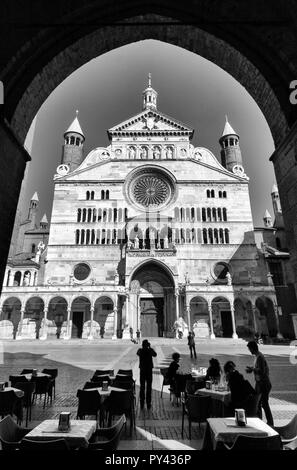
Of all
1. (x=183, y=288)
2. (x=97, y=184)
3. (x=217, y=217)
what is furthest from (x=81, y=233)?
(x=217, y=217)

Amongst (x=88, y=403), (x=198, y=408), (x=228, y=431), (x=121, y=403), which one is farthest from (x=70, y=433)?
(x=198, y=408)

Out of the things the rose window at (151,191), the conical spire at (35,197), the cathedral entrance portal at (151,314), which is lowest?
the cathedral entrance portal at (151,314)

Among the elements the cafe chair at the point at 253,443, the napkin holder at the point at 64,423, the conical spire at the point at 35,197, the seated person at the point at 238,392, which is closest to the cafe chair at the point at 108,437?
the napkin holder at the point at 64,423

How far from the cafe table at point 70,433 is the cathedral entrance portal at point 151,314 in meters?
28.1

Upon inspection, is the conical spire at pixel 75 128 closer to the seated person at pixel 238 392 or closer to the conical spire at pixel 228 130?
the conical spire at pixel 228 130

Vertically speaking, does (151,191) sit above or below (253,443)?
above

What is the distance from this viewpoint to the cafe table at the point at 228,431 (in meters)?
3.37

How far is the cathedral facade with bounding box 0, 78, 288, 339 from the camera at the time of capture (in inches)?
1157

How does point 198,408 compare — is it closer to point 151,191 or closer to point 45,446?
point 45,446

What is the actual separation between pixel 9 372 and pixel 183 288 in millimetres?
20911

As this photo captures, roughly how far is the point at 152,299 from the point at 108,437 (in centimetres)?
2842

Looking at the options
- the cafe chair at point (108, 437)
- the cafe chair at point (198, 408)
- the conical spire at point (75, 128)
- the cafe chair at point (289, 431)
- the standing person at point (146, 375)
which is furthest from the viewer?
the conical spire at point (75, 128)

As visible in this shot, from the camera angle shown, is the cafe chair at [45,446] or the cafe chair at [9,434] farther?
the cafe chair at [9,434]

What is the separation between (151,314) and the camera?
31.5m
